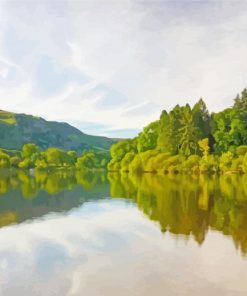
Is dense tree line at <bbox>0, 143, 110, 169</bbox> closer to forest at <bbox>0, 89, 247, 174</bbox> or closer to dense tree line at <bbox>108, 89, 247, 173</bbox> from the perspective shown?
forest at <bbox>0, 89, 247, 174</bbox>

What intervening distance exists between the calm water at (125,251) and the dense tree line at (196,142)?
5814cm

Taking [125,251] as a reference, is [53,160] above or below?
above

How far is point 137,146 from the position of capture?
367 ft

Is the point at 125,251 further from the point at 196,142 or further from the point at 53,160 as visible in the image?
the point at 53,160

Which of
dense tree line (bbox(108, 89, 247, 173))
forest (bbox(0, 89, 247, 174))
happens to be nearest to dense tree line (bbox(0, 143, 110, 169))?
forest (bbox(0, 89, 247, 174))

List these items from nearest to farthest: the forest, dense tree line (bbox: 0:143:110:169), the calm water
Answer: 1. the calm water
2. the forest
3. dense tree line (bbox: 0:143:110:169)

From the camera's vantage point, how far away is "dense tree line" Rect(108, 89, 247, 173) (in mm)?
87062

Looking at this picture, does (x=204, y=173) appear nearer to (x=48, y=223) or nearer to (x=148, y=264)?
(x=48, y=223)

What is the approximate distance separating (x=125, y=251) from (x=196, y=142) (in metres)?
80.9

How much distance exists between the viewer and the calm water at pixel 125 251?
40.5 feet

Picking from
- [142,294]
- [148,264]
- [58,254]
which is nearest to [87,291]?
[142,294]

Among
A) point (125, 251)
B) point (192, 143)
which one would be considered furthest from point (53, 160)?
point (125, 251)

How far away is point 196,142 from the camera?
314 feet

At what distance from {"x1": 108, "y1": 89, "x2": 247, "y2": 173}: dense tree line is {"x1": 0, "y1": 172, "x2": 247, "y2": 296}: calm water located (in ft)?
191
